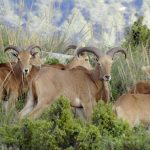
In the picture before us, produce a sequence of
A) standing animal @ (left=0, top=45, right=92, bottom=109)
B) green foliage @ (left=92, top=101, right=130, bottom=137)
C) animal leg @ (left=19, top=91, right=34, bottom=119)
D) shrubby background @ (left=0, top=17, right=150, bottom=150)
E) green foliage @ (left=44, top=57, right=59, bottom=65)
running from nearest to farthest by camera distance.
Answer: shrubby background @ (left=0, top=17, right=150, bottom=150), green foliage @ (left=92, top=101, right=130, bottom=137), animal leg @ (left=19, top=91, right=34, bottom=119), standing animal @ (left=0, top=45, right=92, bottom=109), green foliage @ (left=44, top=57, right=59, bottom=65)

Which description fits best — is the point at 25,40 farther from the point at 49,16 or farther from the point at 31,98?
the point at 31,98

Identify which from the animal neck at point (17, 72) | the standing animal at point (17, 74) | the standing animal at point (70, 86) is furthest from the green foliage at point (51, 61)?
the standing animal at point (70, 86)

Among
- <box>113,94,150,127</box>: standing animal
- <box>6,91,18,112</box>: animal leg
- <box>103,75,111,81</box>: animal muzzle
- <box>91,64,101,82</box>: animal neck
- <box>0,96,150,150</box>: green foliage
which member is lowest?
<box>0,96,150,150</box>: green foliage

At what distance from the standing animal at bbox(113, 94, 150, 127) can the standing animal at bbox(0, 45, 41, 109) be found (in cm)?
261

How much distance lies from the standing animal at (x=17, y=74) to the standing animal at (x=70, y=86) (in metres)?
0.90

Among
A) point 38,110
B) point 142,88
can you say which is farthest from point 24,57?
point 142,88

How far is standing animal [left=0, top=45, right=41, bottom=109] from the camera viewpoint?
1348 cm

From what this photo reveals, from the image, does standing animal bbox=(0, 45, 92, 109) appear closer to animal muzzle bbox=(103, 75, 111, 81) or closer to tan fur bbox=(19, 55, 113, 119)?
tan fur bbox=(19, 55, 113, 119)

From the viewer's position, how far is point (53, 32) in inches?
758

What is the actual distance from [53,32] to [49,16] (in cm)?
150

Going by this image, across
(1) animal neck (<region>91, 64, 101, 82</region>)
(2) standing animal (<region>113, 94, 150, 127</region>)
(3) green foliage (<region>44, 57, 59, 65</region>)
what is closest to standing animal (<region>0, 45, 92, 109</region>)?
(3) green foliage (<region>44, 57, 59, 65</region>)

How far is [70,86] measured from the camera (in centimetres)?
1259

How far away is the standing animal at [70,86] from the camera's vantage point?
12.1m

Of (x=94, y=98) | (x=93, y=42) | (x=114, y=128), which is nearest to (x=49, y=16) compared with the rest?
(x=93, y=42)
